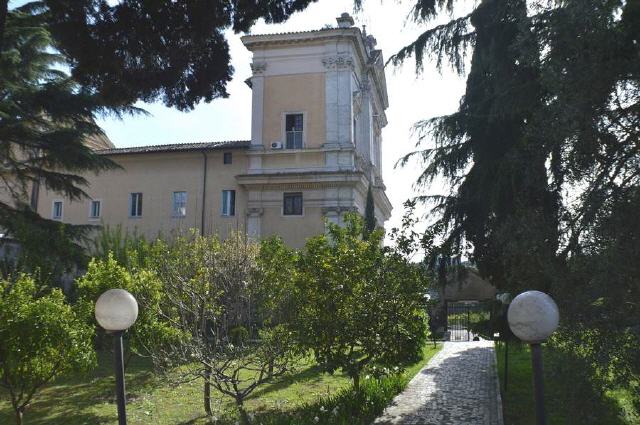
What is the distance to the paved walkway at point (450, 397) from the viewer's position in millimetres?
9484

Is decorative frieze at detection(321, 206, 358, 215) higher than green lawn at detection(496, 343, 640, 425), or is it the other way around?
decorative frieze at detection(321, 206, 358, 215)

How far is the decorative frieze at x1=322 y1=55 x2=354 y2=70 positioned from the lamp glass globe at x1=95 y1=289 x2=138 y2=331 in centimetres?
2542

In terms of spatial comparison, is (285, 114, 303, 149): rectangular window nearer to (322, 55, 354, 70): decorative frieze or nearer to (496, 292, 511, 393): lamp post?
(322, 55, 354, 70): decorative frieze

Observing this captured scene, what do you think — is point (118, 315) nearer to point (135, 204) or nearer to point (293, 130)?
point (293, 130)

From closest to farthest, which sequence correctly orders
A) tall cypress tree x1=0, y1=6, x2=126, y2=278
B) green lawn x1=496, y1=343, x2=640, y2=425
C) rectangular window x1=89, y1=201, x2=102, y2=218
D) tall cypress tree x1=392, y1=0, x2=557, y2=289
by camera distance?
green lawn x1=496, y1=343, x2=640, y2=425
tall cypress tree x1=392, y1=0, x2=557, y2=289
tall cypress tree x1=0, y1=6, x2=126, y2=278
rectangular window x1=89, y1=201, x2=102, y2=218

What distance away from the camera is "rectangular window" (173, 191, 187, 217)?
1220 inches

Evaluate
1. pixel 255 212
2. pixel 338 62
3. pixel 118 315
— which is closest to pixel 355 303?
pixel 118 315

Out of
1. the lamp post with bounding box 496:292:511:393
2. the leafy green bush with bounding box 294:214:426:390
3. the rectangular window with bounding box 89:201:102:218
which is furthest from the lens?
the rectangular window with bounding box 89:201:102:218

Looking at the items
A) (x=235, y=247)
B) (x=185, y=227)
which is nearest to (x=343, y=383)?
(x=235, y=247)

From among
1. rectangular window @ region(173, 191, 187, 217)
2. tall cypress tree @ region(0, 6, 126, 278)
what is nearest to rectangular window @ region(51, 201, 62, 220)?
rectangular window @ region(173, 191, 187, 217)

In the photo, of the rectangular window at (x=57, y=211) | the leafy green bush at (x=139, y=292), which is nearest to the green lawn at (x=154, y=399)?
the leafy green bush at (x=139, y=292)

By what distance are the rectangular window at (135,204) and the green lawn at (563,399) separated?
22.4m

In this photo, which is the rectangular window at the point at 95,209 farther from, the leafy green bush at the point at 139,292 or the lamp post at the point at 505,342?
the lamp post at the point at 505,342

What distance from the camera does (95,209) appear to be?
32.7 meters
